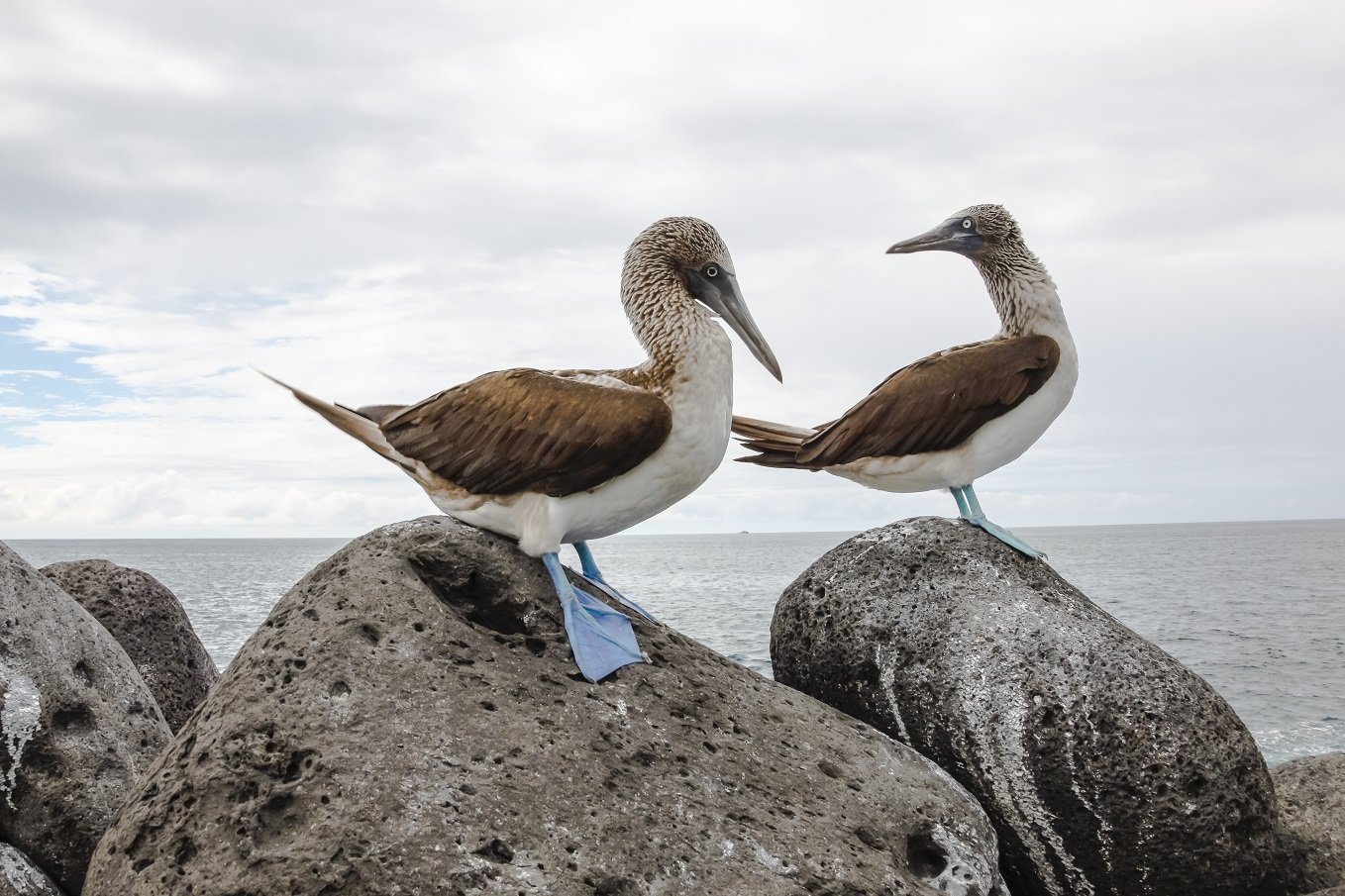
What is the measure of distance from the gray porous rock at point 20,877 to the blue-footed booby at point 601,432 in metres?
2.58

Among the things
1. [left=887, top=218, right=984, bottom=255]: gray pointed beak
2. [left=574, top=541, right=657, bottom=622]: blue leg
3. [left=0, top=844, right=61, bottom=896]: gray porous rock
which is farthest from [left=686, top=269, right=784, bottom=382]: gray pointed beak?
[left=0, top=844, right=61, bottom=896]: gray porous rock

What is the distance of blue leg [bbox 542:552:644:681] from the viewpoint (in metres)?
4.38

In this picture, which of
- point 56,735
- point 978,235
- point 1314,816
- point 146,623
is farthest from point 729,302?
point 146,623

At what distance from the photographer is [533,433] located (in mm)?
4500

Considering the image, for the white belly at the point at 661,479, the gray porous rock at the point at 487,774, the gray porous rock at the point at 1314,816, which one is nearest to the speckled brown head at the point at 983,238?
the white belly at the point at 661,479

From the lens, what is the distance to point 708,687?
4.65 m

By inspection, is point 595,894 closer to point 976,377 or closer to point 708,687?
point 708,687

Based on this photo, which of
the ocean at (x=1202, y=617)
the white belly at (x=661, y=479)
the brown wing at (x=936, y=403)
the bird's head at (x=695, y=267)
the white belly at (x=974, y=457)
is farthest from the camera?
the ocean at (x=1202, y=617)

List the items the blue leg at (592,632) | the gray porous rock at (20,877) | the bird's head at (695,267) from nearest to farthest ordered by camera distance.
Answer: the blue leg at (592,632), the bird's head at (695,267), the gray porous rock at (20,877)

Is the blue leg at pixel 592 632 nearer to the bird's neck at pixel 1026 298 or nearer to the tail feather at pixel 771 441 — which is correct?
the tail feather at pixel 771 441

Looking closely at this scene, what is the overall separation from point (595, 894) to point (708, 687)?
1.21 metres

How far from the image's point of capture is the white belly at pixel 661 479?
178 inches

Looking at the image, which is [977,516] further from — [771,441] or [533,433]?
[533,433]

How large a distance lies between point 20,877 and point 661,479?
3523 mm
